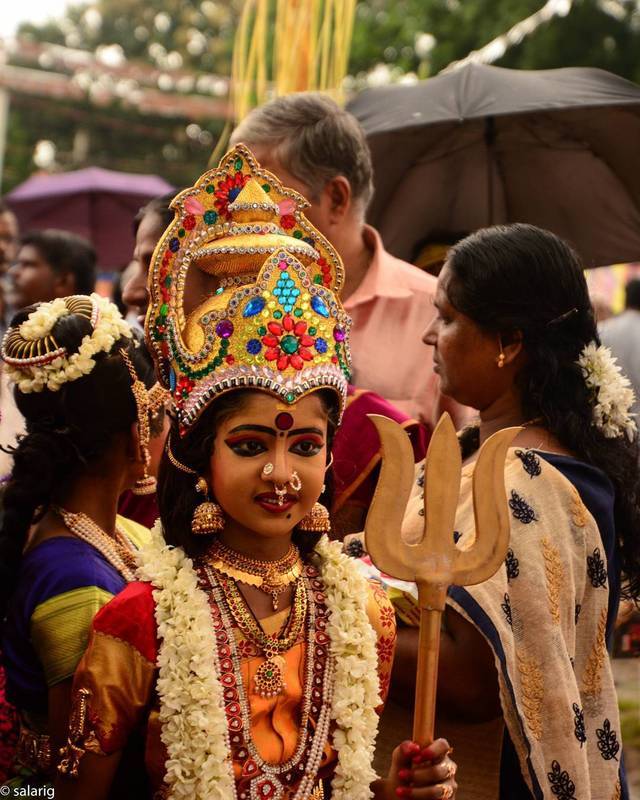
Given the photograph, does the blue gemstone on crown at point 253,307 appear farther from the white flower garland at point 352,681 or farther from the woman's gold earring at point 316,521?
the white flower garland at point 352,681

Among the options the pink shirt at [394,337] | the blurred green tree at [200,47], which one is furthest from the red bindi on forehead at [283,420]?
the blurred green tree at [200,47]

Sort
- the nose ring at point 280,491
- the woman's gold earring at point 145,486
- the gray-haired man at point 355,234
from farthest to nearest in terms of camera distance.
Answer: the gray-haired man at point 355,234, the woman's gold earring at point 145,486, the nose ring at point 280,491

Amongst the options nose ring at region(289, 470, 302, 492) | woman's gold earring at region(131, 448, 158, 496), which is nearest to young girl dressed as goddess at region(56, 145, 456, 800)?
nose ring at region(289, 470, 302, 492)

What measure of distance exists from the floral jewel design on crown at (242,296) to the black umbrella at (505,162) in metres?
2.39

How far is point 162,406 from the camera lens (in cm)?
317

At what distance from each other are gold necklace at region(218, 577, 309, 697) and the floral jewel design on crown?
→ 399 mm

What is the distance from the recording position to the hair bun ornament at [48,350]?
2910 mm

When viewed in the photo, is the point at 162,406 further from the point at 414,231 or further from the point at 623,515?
the point at 414,231

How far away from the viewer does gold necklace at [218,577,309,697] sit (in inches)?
100

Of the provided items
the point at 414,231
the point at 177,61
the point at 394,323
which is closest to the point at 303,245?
the point at 394,323

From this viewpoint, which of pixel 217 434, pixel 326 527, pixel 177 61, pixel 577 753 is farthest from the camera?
pixel 177 61

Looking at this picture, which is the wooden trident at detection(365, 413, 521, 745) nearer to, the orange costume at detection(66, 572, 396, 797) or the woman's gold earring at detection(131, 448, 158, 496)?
the orange costume at detection(66, 572, 396, 797)

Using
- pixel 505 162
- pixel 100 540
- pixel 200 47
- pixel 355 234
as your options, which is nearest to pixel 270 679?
pixel 100 540

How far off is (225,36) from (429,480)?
30822 mm
